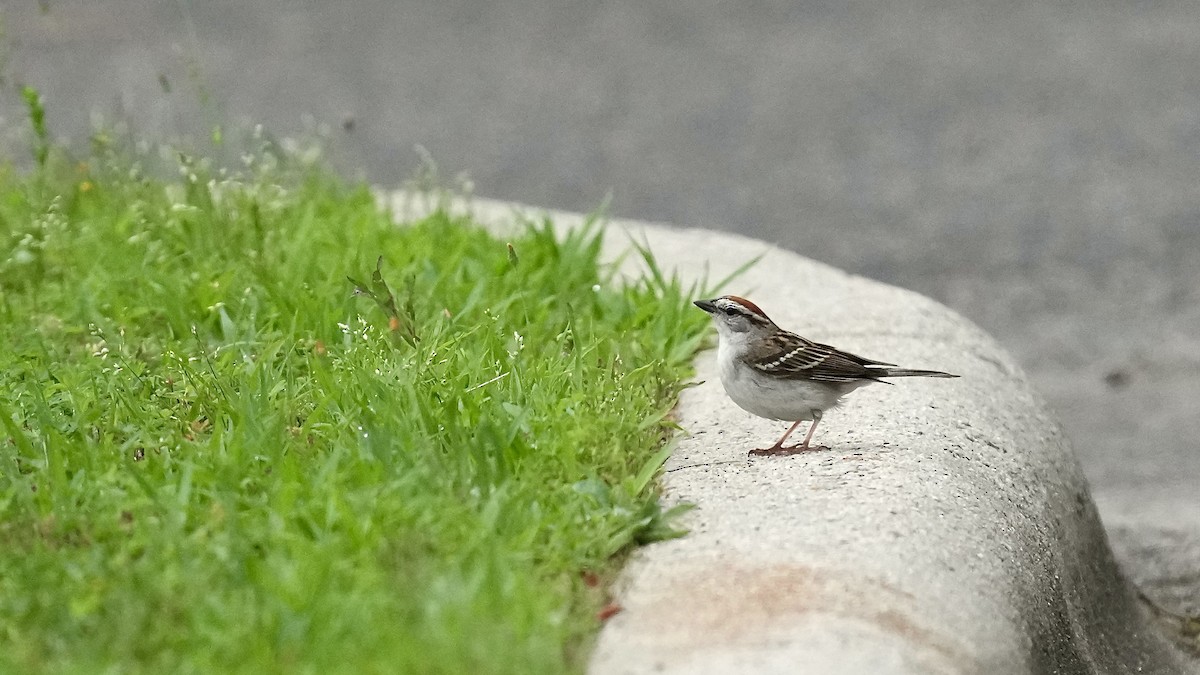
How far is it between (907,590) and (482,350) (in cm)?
215

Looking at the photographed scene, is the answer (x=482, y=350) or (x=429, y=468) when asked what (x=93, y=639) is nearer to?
(x=429, y=468)

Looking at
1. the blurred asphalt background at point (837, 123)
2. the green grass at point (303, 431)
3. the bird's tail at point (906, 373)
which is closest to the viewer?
the green grass at point (303, 431)

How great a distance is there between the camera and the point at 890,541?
4.47 metres

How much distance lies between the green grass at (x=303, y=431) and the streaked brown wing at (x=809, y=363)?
1.39ft

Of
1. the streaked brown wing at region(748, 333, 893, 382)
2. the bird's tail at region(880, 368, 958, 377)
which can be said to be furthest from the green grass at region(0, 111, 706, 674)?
the bird's tail at region(880, 368, 958, 377)

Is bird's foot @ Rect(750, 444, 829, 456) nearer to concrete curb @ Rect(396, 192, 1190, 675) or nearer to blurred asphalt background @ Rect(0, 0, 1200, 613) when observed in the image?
concrete curb @ Rect(396, 192, 1190, 675)

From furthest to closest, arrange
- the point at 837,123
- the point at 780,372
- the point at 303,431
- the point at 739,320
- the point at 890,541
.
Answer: the point at 837,123 < the point at 739,320 < the point at 780,372 < the point at 303,431 < the point at 890,541

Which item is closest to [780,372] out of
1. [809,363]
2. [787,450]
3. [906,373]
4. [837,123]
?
[809,363]

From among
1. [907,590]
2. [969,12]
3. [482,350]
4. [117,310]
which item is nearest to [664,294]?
[482,350]

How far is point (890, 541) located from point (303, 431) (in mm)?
1910

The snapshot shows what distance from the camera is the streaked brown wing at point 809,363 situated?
5430mm

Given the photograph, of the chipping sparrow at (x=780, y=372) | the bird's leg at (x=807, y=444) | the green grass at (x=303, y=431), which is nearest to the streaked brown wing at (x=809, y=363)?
the chipping sparrow at (x=780, y=372)

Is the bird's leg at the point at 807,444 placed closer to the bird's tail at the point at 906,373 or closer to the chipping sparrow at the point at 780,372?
the chipping sparrow at the point at 780,372

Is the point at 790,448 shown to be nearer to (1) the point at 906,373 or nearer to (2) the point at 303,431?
(1) the point at 906,373
